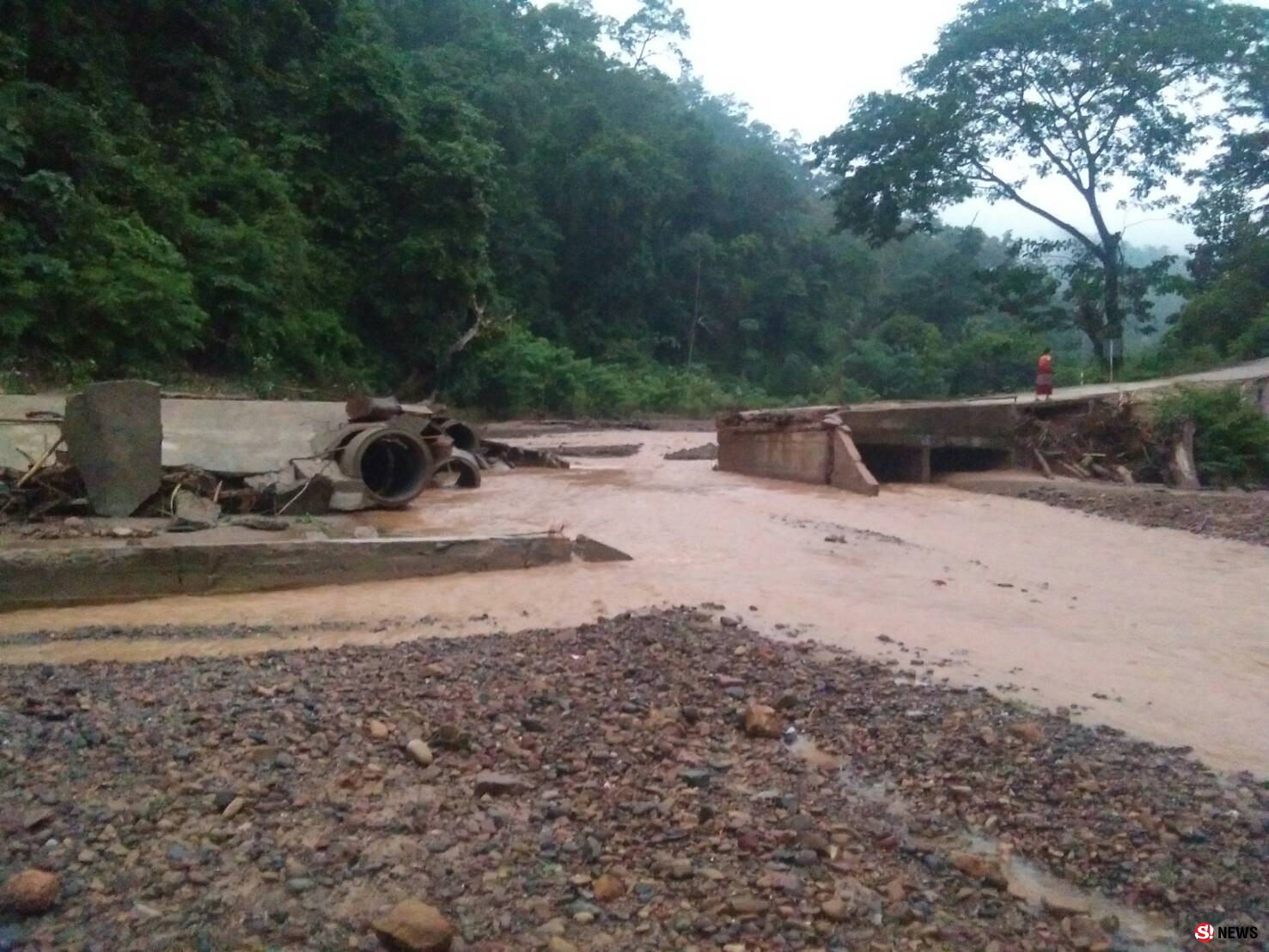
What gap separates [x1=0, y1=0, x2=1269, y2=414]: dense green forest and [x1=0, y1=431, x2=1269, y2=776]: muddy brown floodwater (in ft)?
33.2

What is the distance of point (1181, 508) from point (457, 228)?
18.8 meters

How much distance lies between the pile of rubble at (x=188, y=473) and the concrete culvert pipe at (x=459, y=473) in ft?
0.84

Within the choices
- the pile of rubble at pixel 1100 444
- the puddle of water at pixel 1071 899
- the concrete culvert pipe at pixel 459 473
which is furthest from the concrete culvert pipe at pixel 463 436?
the puddle of water at pixel 1071 899

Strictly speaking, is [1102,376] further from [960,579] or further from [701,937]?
[701,937]

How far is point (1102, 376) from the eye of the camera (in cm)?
2241

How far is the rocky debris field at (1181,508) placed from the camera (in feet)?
33.7

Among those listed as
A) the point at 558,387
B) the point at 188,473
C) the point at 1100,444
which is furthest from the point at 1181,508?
the point at 558,387

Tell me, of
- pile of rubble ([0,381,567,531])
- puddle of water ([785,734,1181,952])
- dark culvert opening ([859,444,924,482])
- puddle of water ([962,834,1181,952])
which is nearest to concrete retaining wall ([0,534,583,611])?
pile of rubble ([0,381,567,531])

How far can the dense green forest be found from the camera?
58.3 ft

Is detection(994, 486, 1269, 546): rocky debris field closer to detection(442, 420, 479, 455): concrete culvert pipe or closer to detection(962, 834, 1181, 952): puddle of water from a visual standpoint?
detection(442, 420, 479, 455): concrete culvert pipe

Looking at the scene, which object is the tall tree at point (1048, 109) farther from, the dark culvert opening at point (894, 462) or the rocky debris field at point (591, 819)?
the rocky debris field at point (591, 819)

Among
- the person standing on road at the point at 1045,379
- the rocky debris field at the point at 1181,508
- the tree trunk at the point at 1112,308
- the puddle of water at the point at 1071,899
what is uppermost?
the tree trunk at the point at 1112,308

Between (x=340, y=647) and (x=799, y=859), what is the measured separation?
2900 mm

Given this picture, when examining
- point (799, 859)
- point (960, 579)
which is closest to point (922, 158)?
point (960, 579)
